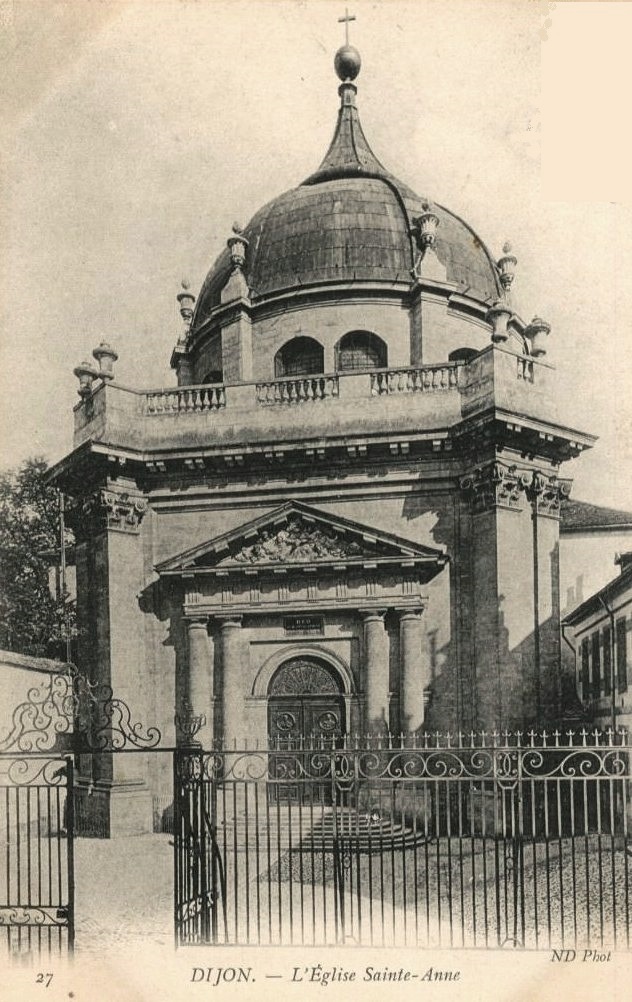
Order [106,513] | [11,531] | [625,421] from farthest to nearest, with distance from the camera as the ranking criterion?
[11,531] → [106,513] → [625,421]

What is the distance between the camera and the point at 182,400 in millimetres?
17875

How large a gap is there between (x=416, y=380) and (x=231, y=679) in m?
6.36

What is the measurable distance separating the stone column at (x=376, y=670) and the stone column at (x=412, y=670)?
1.01 feet

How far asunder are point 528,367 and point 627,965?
1133 centimetres

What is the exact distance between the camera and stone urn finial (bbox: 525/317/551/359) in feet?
58.9

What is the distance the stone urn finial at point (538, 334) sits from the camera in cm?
1794

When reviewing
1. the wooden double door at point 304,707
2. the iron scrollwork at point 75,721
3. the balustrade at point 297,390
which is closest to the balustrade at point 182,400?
the balustrade at point 297,390

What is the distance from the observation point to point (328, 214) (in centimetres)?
2164

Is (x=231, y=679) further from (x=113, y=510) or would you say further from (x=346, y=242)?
(x=346, y=242)

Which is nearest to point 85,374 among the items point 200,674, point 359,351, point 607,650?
point 359,351

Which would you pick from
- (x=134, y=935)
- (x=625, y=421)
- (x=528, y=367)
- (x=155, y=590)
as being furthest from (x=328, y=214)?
(x=134, y=935)

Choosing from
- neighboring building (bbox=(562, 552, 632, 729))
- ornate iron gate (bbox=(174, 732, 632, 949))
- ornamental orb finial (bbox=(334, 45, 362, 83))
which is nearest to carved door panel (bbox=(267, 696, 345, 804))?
ornate iron gate (bbox=(174, 732, 632, 949))

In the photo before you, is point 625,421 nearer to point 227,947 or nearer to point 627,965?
point 627,965

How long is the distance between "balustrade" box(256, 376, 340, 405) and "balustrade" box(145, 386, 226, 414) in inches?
32.2
